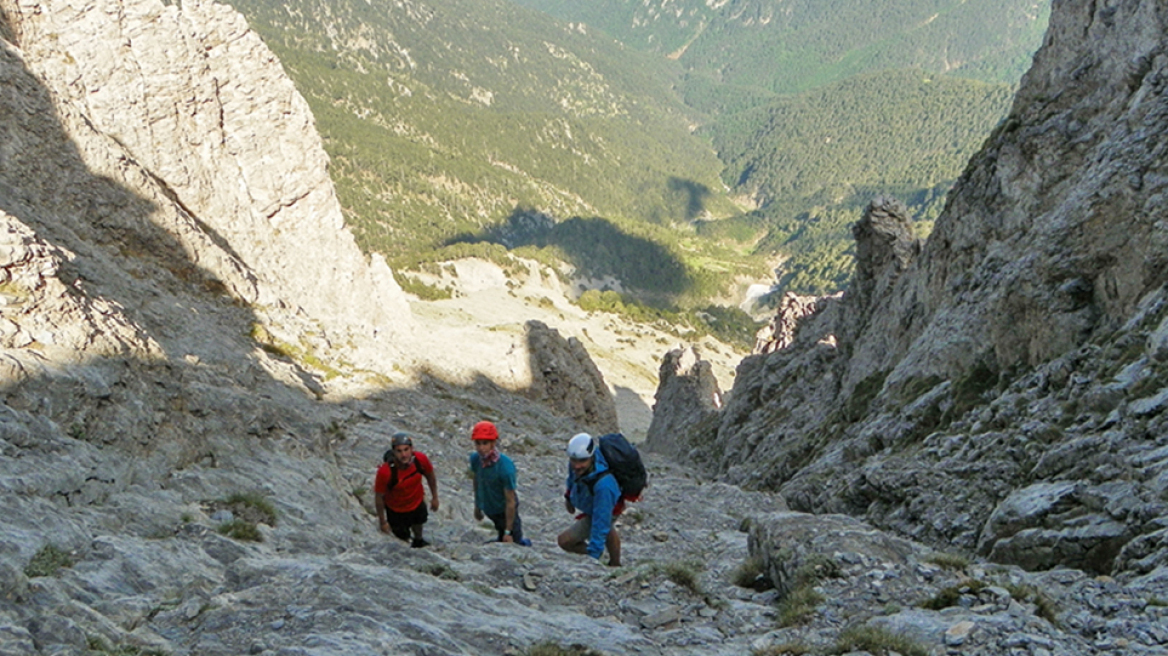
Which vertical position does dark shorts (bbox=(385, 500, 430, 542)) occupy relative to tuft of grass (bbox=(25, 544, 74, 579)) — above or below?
above

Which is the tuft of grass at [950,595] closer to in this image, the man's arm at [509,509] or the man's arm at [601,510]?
the man's arm at [601,510]

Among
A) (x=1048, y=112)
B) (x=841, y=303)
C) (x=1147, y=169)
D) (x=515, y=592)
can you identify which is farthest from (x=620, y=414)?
(x=515, y=592)

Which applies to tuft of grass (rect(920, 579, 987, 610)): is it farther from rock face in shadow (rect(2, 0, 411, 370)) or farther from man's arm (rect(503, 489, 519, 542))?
rock face in shadow (rect(2, 0, 411, 370))

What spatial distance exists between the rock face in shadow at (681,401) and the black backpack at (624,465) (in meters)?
47.4

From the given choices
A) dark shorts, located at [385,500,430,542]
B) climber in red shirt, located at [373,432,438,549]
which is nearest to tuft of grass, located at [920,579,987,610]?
climber in red shirt, located at [373,432,438,549]

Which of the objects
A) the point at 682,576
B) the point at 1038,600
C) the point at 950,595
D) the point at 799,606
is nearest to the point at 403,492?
the point at 682,576

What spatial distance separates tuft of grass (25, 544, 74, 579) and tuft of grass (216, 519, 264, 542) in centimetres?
318

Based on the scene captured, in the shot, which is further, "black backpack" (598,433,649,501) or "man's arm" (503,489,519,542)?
"man's arm" (503,489,519,542)

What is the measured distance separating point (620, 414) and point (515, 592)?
104179 mm

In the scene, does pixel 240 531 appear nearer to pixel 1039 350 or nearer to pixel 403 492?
pixel 403 492

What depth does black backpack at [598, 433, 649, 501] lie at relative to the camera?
42.3 feet

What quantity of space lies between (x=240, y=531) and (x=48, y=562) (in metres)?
3.83

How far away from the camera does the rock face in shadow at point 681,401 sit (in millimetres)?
64500

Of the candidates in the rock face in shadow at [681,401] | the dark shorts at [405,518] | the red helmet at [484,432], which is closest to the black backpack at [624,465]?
the red helmet at [484,432]
